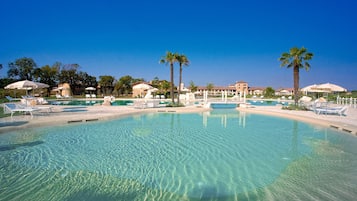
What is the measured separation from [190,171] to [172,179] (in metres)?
0.49

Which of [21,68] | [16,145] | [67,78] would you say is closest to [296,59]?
[16,145]

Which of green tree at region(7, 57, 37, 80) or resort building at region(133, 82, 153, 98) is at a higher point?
green tree at region(7, 57, 37, 80)

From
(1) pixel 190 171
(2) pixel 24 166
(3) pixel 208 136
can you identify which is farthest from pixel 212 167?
(2) pixel 24 166

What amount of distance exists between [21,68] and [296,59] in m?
44.3

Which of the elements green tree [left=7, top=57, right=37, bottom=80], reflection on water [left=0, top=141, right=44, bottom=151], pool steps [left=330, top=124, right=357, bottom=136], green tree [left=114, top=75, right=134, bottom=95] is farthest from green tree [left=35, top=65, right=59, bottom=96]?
pool steps [left=330, top=124, right=357, bottom=136]

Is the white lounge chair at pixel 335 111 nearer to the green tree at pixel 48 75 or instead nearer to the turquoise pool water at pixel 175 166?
the turquoise pool water at pixel 175 166

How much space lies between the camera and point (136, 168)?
13.8ft

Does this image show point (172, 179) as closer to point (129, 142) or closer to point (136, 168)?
point (136, 168)

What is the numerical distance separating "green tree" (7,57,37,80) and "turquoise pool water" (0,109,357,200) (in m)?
39.9

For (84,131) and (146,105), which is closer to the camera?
(84,131)

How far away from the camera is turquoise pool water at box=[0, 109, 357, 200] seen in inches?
125

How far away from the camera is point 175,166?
4.33 m

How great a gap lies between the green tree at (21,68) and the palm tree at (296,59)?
4225 centimetres

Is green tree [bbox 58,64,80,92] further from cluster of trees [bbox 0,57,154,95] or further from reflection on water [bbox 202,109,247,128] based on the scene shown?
reflection on water [bbox 202,109,247,128]
